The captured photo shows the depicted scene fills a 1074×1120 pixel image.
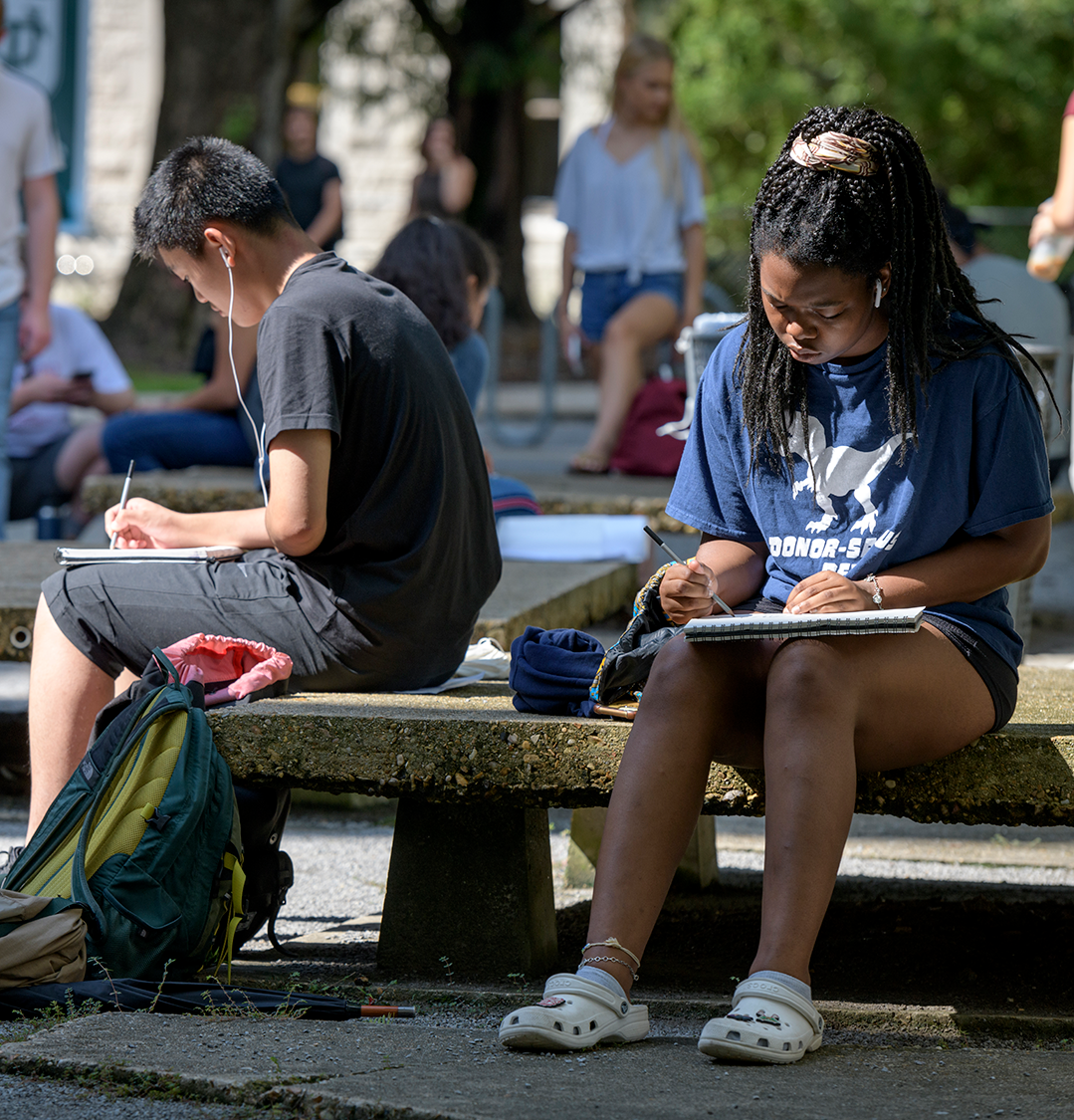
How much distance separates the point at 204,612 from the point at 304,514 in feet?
0.95

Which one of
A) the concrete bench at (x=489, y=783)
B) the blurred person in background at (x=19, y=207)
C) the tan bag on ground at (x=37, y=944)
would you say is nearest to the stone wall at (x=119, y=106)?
the blurred person in background at (x=19, y=207)

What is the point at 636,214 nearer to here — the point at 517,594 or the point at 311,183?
the point at 517,594

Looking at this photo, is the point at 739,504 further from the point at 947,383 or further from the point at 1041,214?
the point at 1041,214

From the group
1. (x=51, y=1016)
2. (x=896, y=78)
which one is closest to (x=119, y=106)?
(x=896, y=78)

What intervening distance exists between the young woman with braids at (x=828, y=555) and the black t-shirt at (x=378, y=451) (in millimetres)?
587

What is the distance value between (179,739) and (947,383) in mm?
1440

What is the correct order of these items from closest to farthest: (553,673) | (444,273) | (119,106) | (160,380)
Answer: (553,673), (444,273), (160,380), (119,106)

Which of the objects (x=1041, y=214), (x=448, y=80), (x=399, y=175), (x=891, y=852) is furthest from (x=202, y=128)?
(x=891, y=852)

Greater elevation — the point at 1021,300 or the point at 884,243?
the point at 884,243

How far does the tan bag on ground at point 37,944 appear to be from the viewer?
273cm

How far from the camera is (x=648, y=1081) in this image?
2373 mm

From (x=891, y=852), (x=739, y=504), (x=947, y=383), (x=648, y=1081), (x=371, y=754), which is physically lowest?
(x=891, y=852)

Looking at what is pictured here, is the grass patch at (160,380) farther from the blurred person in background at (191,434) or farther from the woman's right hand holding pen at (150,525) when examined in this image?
the woman's right hand holding pen at (150,525)

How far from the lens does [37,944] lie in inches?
107
